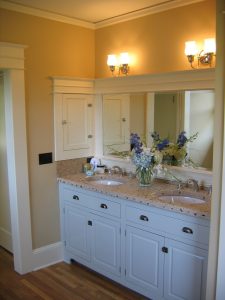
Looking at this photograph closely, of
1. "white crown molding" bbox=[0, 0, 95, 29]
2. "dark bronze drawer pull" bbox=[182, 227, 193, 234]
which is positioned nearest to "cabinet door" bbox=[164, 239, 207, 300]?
"dark bronze drawer pull" bbox=[182, 227, 193, 234]

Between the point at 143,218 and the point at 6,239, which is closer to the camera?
the point at 143,218

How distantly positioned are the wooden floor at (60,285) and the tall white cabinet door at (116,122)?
4.29 feet

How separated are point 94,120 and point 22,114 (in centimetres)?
91

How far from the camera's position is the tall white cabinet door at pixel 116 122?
3611 millimetres

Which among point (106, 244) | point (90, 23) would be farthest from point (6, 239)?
point (90, 23)

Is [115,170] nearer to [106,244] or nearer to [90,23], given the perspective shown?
[106,244]

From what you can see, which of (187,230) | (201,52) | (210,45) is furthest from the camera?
(201,52)

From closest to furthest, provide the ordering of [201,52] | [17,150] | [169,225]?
[169,225] < [201,52] < [17,150]

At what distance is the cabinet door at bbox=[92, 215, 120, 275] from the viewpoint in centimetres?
305

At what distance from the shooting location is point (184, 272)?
2.54 meters

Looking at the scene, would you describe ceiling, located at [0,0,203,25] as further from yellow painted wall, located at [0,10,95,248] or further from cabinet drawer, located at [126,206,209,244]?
cabinet drawer, located at [126,206,209,244]

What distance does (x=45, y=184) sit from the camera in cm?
349

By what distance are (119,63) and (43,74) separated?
30.2 inches

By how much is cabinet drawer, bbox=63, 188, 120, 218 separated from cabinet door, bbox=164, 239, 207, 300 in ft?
1.93
